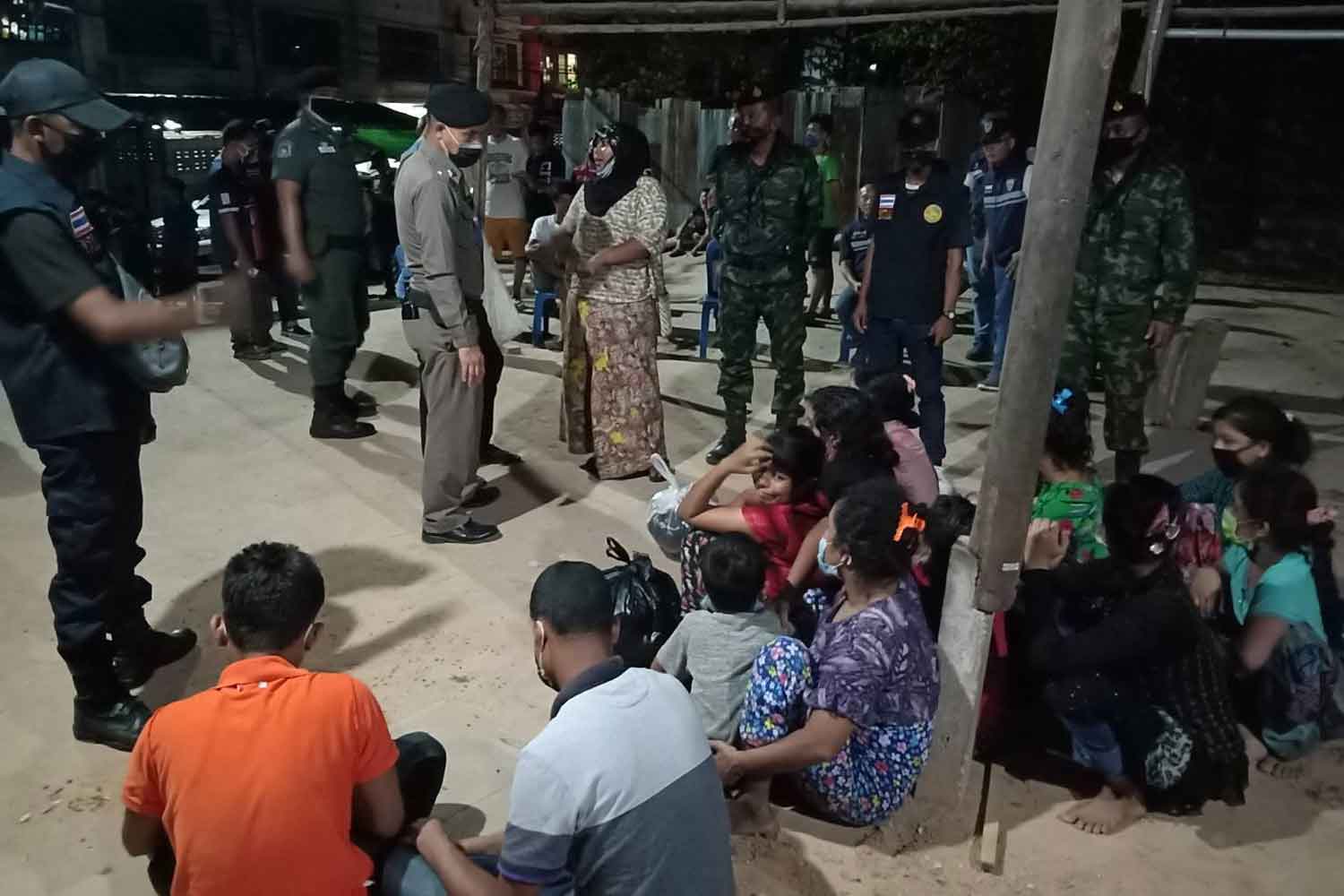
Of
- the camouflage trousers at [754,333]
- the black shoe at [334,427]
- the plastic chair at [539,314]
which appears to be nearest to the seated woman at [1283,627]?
the camouflage trousers at [754,333]

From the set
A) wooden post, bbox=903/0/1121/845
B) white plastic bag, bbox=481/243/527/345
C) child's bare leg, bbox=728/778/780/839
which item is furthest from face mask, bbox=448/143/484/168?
child's bare leg, bbox=728/778/780/839

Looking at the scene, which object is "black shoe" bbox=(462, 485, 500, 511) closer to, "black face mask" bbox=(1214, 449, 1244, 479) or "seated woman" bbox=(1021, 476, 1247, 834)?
"seated woman" bbox=(1021, 476, 1247, 834)

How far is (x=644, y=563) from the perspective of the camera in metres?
3.26

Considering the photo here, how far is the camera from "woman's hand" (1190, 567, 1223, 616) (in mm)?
3143

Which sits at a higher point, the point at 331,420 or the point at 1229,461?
the point at 1229,461

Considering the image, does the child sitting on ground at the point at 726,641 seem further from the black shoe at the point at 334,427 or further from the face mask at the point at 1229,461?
the black shoe at the point at 334,427

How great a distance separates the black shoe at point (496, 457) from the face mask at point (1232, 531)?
131 inches

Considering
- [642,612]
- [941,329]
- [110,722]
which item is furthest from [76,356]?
[941,329]

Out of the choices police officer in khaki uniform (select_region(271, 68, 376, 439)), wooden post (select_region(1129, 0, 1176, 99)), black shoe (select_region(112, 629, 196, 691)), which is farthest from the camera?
wooden post (select_region(1129, 0, 1176, 99))

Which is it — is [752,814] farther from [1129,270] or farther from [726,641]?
[1129,270]

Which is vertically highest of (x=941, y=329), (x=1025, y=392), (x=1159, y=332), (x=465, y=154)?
(x=465, y=154)

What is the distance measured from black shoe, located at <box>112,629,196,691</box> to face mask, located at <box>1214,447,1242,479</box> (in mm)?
3468

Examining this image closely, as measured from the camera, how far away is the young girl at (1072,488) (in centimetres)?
321

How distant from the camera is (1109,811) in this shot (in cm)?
283
